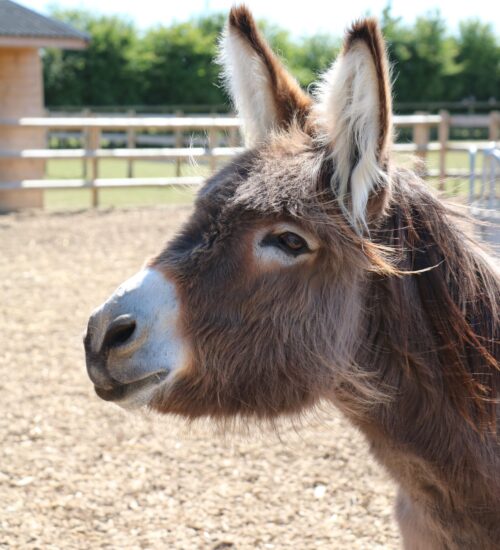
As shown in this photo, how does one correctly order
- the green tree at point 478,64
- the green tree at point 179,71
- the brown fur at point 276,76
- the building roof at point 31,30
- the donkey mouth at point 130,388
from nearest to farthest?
the donkey mouth at point 130,388 < the brown fur at point 276,76 < the building roof at point 31,30 < the green tree at point 179,71 < the green tree at point 478,64

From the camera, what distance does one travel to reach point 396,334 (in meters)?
2.35

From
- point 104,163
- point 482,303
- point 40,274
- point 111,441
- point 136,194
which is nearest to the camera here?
point 482,303

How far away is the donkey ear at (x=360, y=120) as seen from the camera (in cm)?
213

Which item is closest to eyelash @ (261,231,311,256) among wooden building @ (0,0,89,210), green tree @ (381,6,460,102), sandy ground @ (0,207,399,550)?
sandy ground @ (0,207,399,550)

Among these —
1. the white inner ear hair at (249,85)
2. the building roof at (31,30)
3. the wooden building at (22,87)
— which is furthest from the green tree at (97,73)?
the white inner ear hair at (249,85)

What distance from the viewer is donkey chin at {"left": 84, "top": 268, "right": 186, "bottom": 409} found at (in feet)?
7.19

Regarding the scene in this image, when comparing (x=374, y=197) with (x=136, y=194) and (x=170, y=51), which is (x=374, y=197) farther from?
(x=170, y=51)

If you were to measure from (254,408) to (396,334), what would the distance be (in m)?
0.48

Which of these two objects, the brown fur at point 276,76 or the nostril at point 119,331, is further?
the brown fur at point 276,76

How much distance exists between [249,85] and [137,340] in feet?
3.58

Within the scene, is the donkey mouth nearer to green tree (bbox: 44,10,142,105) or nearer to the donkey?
the donkey

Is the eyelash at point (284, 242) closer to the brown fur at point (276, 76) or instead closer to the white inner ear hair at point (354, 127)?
the white inner ear hair at point (354, 127)

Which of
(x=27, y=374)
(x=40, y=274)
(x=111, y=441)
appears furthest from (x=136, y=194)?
(x=111, y=441)

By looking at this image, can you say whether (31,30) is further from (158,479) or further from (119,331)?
(119,331)
